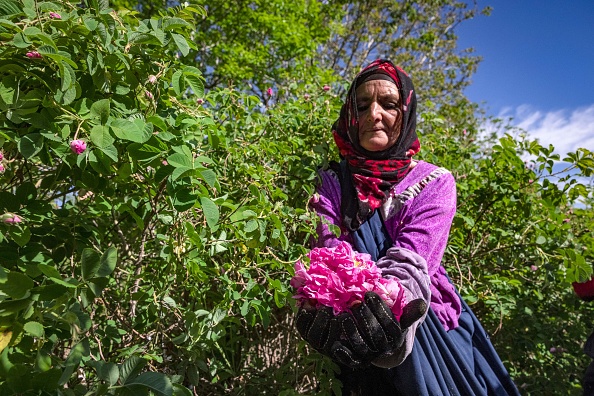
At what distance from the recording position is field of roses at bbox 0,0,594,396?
0.94 m

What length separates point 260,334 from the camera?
85.9 inches

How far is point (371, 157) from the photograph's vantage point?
1570mm

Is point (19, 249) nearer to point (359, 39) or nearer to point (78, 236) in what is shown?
point (78, 236)

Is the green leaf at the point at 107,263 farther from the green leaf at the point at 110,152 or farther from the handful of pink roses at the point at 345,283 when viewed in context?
the handful of pink roses at the point at 345,283

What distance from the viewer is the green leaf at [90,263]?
2.69 ft

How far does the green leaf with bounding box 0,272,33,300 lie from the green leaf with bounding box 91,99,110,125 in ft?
1.25

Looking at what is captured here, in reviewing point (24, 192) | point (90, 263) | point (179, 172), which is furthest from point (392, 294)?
point (24, 192)

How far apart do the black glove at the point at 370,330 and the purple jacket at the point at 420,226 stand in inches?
3.9

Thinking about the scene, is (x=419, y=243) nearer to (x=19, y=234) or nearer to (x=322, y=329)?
(x=322, y=329)

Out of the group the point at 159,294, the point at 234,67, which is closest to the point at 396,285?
the point at 159,294

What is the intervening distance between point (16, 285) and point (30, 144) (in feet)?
1.15

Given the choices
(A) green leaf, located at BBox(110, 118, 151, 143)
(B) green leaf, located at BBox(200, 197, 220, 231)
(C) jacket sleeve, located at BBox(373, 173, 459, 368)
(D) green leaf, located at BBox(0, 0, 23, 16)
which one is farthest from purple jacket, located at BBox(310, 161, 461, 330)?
(D) green leaf, located at BBox(0, 0, 23, 16)

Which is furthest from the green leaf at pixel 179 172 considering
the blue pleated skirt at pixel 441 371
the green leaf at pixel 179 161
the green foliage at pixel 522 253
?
the green foliage at pixel 522 253

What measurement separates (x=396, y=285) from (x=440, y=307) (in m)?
0.34
